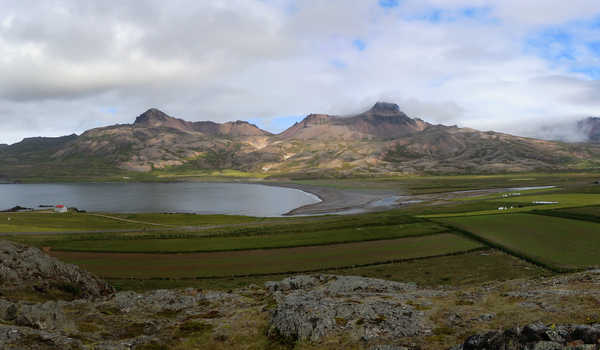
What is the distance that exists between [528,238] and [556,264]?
764 inches

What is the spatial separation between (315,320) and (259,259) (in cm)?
4012

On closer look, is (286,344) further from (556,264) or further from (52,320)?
(556,264)

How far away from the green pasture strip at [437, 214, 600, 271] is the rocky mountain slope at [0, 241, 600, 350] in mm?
24377

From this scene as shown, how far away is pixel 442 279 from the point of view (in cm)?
4606

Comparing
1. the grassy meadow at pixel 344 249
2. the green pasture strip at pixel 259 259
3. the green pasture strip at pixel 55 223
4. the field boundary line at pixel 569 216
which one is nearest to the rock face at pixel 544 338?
the grassy meadow at pixel 344 249

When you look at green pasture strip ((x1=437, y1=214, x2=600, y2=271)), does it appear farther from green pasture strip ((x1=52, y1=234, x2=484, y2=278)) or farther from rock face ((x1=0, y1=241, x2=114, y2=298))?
rock face ((x1=0, y1=241, x2=114, y2=298))

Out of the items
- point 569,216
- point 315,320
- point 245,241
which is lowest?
point 245,241

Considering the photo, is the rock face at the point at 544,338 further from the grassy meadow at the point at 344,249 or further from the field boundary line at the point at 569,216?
the field boundary line at the point at 569,216

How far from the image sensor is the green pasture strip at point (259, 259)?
5406cm

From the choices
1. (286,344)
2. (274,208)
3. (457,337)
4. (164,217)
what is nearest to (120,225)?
(164,217)

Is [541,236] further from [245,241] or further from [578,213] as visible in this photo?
[245,241]

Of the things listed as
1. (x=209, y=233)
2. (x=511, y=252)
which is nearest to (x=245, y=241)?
(x=209, y=233)

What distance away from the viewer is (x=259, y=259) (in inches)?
2381

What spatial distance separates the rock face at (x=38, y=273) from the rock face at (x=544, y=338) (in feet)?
128
